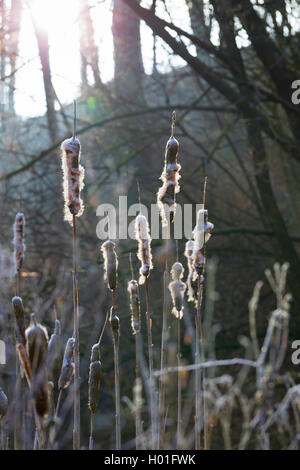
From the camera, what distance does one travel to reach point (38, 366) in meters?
1.24

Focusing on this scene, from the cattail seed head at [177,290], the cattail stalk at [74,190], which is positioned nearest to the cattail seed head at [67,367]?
the cattail stalk at [74,190]

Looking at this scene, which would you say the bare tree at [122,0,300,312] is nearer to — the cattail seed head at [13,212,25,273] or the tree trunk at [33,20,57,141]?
the tree trunk at [33,20,57,141]

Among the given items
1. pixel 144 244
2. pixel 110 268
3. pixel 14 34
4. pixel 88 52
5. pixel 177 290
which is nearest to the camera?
pixel 110 268

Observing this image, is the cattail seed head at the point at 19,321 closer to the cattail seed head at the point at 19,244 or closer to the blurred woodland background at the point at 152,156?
the cattail seed head at the point at 19,244

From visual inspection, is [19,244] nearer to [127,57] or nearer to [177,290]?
[177,290]

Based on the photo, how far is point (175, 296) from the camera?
2.10 m

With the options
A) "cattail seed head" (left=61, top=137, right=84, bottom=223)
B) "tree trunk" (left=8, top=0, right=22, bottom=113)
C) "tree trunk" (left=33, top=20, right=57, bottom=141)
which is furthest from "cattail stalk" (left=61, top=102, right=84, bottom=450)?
"tree trunk" (left=33, top=20, right=57, bottom=141)

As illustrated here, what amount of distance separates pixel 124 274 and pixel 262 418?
410 cm

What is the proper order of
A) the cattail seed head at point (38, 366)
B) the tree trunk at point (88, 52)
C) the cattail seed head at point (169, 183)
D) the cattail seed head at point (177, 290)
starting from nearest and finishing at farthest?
1. the cattail seed head at point (38, 366)
2. the cattail seed head at point (169, 183)
3. the cattail seed head at point (177, 290)
4. the tree trunk at point (88, 52)

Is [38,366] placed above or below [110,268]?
below

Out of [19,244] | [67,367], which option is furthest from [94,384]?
[19,244]

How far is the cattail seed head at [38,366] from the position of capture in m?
1.19

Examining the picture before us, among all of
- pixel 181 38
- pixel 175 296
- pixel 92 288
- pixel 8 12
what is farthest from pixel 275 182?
pixel 175 296
